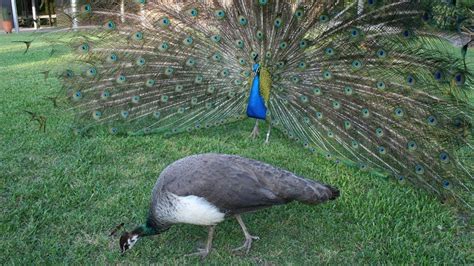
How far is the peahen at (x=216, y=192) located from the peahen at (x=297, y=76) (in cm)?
118

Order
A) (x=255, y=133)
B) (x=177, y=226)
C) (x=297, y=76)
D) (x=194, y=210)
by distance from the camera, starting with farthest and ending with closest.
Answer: (x=255, y=133) < (x=297, y=76) < (x=177, y=226) < (x=194, y=210)

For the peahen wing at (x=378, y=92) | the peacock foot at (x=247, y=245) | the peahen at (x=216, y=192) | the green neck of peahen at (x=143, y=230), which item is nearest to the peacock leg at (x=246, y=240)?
the peacock foot at (x=247, y=245)

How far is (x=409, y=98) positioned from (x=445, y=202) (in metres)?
0.85

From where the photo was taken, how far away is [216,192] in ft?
7.34

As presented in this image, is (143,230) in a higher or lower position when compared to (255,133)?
lower

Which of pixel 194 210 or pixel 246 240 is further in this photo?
pixel 246 240

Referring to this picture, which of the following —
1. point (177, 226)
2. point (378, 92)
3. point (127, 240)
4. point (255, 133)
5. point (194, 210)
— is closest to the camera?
point (194, 210)

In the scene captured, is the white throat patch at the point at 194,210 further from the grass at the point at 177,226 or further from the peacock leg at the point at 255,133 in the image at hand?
the peacock leg at the point at 255,133

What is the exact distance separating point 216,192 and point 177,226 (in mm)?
775

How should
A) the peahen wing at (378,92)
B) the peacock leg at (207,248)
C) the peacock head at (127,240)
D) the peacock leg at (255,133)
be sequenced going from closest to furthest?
the peacock head at (127,240)
the peacock leg at (207,248)
the peahen wing at (378,92)
the peacock leg at (255,133)

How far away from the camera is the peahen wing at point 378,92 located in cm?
309

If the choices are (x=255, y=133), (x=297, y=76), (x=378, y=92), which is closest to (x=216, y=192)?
(x=378, y=92)

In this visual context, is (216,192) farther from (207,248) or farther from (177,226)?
(177,226)

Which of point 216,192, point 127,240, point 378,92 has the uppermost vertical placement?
point 378,92
